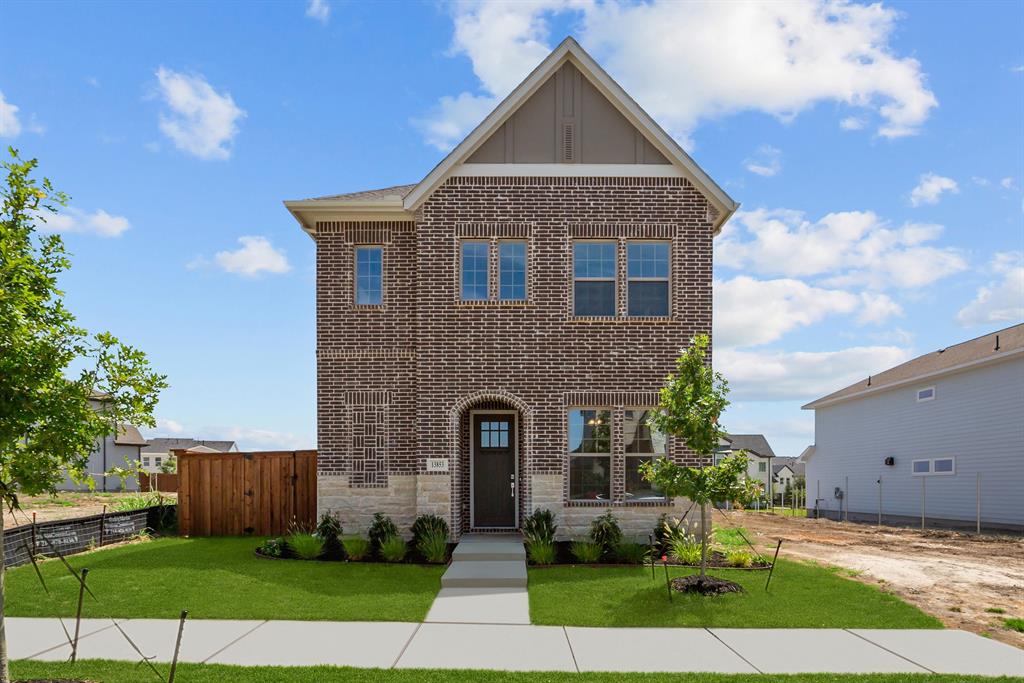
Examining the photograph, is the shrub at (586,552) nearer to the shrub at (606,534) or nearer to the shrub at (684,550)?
the shrub at (606,534)

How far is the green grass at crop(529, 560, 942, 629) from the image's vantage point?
30.9 ft

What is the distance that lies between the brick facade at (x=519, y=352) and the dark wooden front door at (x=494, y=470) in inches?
14.7

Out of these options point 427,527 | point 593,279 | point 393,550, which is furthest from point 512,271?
point 393,550

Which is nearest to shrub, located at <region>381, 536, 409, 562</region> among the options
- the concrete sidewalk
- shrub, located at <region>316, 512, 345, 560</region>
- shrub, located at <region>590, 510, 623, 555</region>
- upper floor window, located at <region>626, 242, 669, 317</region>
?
shrub, located at <region>316, 512, 345, 560</region>

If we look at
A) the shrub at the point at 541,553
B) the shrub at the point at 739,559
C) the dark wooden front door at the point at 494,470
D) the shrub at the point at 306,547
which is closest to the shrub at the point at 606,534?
the shrub at the point at 541,553

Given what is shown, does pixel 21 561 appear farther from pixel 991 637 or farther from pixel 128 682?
pixel 991 637

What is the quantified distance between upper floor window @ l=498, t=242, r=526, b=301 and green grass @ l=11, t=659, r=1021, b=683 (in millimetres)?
9173

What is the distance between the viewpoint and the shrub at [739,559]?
13.1 meters

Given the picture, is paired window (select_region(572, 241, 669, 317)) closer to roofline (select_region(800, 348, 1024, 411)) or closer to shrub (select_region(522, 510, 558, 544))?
shrub (select_region(522, 510, 558, 544))

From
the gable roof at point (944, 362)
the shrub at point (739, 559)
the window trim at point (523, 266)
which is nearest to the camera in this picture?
the shrub at point (739, 559)

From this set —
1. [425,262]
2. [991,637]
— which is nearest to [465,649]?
[991,637]

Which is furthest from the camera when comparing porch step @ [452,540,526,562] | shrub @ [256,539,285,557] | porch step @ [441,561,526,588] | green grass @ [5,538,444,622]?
shrub @ [256,539,285,557]

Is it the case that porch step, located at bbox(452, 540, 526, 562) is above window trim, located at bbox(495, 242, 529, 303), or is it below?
below

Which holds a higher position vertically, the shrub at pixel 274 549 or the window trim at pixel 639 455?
the window trim at pixel 639 455
